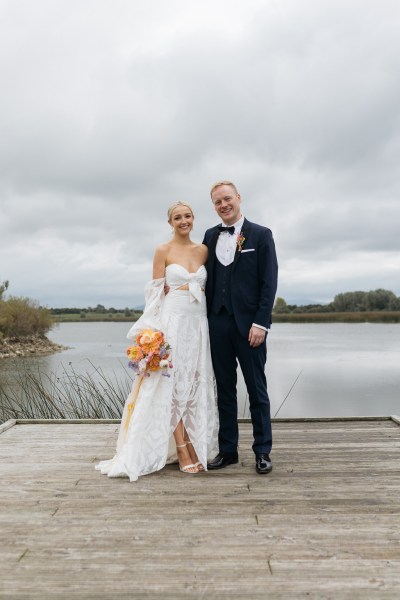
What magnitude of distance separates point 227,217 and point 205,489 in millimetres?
1721

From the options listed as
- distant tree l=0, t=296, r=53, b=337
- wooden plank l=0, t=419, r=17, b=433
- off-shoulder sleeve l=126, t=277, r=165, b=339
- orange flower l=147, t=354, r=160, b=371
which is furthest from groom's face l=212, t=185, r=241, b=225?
distant tree l=0, t=296, r=53, b=337

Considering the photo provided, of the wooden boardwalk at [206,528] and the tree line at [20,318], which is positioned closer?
the wooden boardwalk at [206,528]

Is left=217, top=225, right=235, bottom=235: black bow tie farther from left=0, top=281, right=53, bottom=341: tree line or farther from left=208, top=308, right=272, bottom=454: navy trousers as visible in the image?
left=0, top=281, right=53, bottom=341: tree line

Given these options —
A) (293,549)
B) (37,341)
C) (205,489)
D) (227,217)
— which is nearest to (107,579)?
(293,549)

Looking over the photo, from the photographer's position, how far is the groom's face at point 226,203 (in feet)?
11.4

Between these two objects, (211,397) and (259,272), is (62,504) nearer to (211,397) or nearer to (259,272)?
(211,397)

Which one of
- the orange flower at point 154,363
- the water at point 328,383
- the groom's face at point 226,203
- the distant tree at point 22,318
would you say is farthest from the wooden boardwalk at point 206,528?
the distant tree at point 22,318

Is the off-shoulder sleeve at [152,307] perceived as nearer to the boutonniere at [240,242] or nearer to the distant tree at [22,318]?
the boutonniere at [240,242]

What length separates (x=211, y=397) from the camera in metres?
3.65

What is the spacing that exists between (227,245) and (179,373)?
932 millimetres

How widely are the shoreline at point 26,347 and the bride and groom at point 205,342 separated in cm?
1990

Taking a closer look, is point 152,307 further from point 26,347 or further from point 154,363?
point 26,347

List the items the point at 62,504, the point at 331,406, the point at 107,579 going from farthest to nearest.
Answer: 1. the point at 331,406
2. the point at 62,504
3. the point at 107,579

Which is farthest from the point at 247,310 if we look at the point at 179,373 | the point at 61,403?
the point at 61,403
